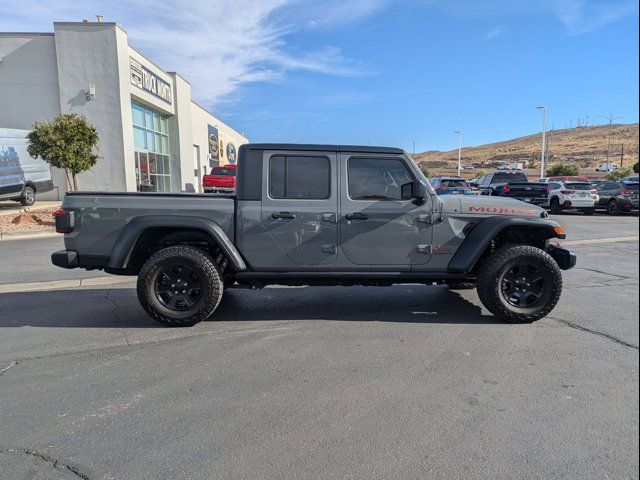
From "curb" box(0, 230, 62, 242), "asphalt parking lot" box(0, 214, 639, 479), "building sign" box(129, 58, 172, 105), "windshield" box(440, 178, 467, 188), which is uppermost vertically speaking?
"building sign" box(129, 58, 172, 105)

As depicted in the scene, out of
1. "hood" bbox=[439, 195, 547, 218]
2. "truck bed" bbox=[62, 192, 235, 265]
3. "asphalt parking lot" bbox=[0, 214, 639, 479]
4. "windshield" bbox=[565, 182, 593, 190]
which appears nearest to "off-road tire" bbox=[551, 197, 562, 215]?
"windshield" bbox=[565, 182, 593, 190]

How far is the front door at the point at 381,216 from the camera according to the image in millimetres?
4793

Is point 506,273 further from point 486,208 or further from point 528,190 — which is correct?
point 528,190

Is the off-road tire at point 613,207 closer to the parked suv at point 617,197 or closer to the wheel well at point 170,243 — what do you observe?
the parked suv at point 617,197

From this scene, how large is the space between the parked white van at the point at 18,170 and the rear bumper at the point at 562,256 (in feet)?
56.0

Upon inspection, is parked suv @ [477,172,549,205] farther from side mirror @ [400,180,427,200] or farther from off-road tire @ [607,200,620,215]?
side mirror @ [400,180,427,200]

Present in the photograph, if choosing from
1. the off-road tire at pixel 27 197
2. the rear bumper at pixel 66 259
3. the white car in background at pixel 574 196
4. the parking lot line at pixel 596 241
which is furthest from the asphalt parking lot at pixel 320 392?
the white car in background at pixel 574 196


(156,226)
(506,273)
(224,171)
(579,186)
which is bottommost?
(506,273)

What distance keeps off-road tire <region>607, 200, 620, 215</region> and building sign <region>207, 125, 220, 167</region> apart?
29.0 m

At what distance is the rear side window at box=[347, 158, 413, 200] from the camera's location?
4.88 meters

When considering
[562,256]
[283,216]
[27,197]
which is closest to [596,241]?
[562,256]

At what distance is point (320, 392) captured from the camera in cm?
337

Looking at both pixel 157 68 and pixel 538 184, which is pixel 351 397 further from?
pixel 157 68

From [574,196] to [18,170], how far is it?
2304 centimetres
